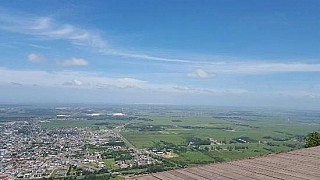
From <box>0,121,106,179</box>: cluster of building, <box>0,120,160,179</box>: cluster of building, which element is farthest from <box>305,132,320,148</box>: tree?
<box>0,121,106,179</box>: cluster of building

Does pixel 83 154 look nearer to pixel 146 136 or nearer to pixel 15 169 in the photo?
pixel 15 169

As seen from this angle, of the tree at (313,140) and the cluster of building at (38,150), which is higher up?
the tree at (313,140)

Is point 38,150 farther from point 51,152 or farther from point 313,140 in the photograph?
point 313,140

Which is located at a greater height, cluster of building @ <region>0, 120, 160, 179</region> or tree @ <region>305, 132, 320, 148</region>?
tree @ <region>305, 132, 320, 148</region>

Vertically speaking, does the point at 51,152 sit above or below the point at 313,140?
below

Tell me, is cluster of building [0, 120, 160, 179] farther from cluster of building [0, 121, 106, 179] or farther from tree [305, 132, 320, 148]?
tree [305, 132, 320, 148]

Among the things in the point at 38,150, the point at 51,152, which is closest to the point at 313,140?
the point at 51,152

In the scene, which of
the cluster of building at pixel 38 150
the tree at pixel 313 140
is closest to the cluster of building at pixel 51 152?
the cluster of building at pixel 38 150

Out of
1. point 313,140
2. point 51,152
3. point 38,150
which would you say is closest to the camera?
point 313,140

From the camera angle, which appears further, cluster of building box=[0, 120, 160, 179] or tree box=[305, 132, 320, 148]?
cluster of building box=[0, 120, 160, 179]

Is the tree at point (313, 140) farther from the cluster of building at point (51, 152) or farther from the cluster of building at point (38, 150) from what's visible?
the cluster of building at point (38, 150)

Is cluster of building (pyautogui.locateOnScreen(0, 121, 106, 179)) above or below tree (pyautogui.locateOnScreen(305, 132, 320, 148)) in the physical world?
below
